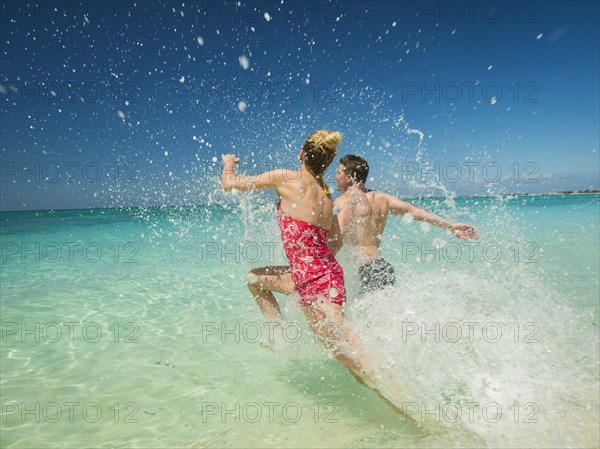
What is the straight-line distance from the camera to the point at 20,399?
372cm

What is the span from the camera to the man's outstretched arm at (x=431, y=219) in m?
4.93

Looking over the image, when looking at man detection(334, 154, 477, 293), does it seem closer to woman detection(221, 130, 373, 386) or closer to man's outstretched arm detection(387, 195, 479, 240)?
man's outstretched arm detection(387, 195, 479, 240)

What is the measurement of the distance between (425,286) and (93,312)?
5.16 metres

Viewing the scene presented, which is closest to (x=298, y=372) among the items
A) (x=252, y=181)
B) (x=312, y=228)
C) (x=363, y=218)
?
(x=312, y=228)

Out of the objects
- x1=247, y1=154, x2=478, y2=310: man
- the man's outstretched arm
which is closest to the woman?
x1=247, y1=154, x2=478, y2=310: man

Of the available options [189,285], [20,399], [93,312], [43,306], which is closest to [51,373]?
[20,399]

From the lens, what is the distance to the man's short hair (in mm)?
4688

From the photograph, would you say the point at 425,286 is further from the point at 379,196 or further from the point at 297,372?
the point at 297,372

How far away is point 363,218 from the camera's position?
469cm

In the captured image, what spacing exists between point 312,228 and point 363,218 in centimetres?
135

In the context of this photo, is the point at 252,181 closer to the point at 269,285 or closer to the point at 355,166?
the point at 269,285

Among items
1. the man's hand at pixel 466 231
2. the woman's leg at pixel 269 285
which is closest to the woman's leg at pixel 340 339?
the woman's leg at pixel 269 285

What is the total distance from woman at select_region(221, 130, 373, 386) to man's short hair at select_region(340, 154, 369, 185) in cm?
116

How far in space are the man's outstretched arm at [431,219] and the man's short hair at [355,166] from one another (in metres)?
0.48
